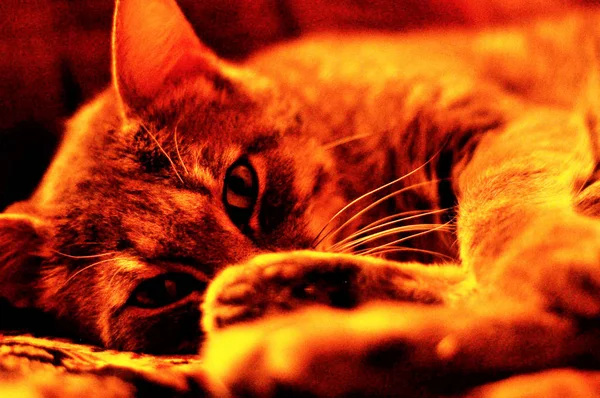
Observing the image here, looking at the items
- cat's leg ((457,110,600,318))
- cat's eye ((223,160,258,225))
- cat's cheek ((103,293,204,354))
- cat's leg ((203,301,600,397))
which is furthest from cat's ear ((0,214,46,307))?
cat's leg ((457,110,600,318))

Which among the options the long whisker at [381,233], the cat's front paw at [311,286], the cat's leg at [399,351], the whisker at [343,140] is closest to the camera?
A: the cat's leg at [399,351]

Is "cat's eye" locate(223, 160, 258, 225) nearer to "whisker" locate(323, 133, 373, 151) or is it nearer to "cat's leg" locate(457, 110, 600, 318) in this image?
"whisker" locate(323, 133, 373, 151)

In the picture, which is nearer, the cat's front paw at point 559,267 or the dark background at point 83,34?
the cat's front paw at point 559,267

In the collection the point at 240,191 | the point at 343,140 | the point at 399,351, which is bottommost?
the point at 399,351

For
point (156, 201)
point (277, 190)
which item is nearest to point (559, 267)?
point (277, 190)

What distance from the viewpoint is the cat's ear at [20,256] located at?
954 mm

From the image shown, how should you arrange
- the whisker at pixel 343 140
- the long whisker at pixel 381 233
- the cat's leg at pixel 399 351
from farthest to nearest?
the whisker at pixel 343 140
the long whisker at pixel 381 233
the cat's leg at pixel 399 351

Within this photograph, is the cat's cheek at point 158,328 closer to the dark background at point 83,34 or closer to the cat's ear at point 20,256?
the cat's ear at point 20,256

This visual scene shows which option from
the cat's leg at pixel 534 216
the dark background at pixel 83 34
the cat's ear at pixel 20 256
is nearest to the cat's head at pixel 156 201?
the cat's ear at pixel 20 256

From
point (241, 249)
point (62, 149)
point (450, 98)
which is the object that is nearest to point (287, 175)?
point (241, 249)

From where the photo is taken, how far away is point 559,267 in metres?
0.60

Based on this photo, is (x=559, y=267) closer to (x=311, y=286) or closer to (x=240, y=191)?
(x=311, y=286)

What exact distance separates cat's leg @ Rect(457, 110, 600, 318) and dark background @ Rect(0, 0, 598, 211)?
42 centimetres

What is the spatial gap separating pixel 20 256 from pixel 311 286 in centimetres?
63
